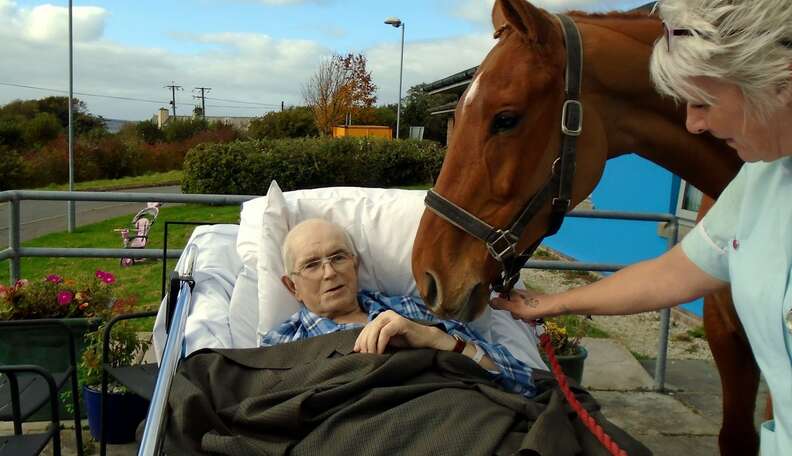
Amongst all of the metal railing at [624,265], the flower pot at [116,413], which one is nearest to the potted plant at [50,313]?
the flower pot at [116,413]

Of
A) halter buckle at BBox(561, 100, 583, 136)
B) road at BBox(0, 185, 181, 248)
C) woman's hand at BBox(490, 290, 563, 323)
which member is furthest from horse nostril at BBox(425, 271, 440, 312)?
road at BBox(0, 185, 181, 248)

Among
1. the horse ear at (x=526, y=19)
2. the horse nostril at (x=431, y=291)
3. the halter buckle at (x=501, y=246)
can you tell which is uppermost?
the horse ear at (x=526, y=19)

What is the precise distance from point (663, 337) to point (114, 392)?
340 cm

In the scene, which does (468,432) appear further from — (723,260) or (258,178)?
(258,178)

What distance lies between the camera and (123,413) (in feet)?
11.2

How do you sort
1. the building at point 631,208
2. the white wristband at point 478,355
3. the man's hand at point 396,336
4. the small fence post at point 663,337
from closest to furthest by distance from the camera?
the man's hand at point 396,336, the white wristband at point 478,355, the small fence post at point 663,337, the building at point 631,208

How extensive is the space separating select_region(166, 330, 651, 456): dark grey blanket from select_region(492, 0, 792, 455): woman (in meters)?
0.61

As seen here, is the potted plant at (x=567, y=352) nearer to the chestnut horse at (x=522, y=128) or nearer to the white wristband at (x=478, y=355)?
the white wristband at (x=478, y=355)

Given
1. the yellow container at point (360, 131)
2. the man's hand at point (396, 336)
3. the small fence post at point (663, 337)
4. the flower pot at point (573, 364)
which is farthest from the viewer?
the yellow container at point (360, 131)

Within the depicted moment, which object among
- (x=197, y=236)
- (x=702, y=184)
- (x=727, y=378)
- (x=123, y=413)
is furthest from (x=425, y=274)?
(x=123, y=413)

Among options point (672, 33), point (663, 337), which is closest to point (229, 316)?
point (672, 33)

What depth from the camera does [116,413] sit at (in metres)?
3.39

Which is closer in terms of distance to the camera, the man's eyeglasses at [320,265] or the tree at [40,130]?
the man's eyeglasses at [320,265]

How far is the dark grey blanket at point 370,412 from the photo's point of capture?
1762mm
